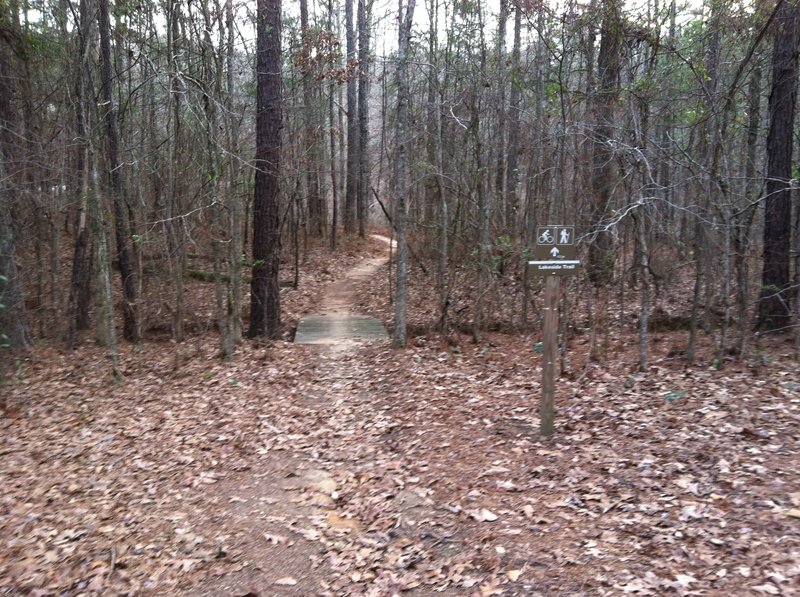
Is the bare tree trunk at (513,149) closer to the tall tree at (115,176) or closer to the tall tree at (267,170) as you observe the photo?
the tall tree at (267,170)

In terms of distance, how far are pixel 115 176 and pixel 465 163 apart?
7220 mm

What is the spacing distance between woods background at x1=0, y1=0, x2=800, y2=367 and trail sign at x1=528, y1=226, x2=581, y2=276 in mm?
849

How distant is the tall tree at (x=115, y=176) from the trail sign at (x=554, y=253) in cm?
783

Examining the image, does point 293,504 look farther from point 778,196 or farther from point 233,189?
point 778,196

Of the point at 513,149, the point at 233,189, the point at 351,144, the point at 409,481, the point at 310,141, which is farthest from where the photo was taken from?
the point at 351,144

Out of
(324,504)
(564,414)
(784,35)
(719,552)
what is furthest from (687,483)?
(784,35)

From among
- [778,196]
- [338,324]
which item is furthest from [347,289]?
[778,196]

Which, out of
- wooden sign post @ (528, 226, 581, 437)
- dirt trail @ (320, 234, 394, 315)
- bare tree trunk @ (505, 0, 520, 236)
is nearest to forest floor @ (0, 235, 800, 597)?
wooden sign post @ (528, 226, 581, 437)

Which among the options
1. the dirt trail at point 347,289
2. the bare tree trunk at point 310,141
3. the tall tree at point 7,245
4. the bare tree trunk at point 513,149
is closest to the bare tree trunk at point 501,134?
the bare tree trunk at point 513,149

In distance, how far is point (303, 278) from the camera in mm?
20078

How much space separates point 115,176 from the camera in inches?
464

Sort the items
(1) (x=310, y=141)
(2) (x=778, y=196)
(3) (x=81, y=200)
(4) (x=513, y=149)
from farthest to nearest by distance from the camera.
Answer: (1) (x=310, y=141)
(4) (x=513, y=149)
(3) (x=81, y=200)
(2) (x=778, y=196)

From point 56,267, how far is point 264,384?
6.95m

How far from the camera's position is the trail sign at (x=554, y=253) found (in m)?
6.00
